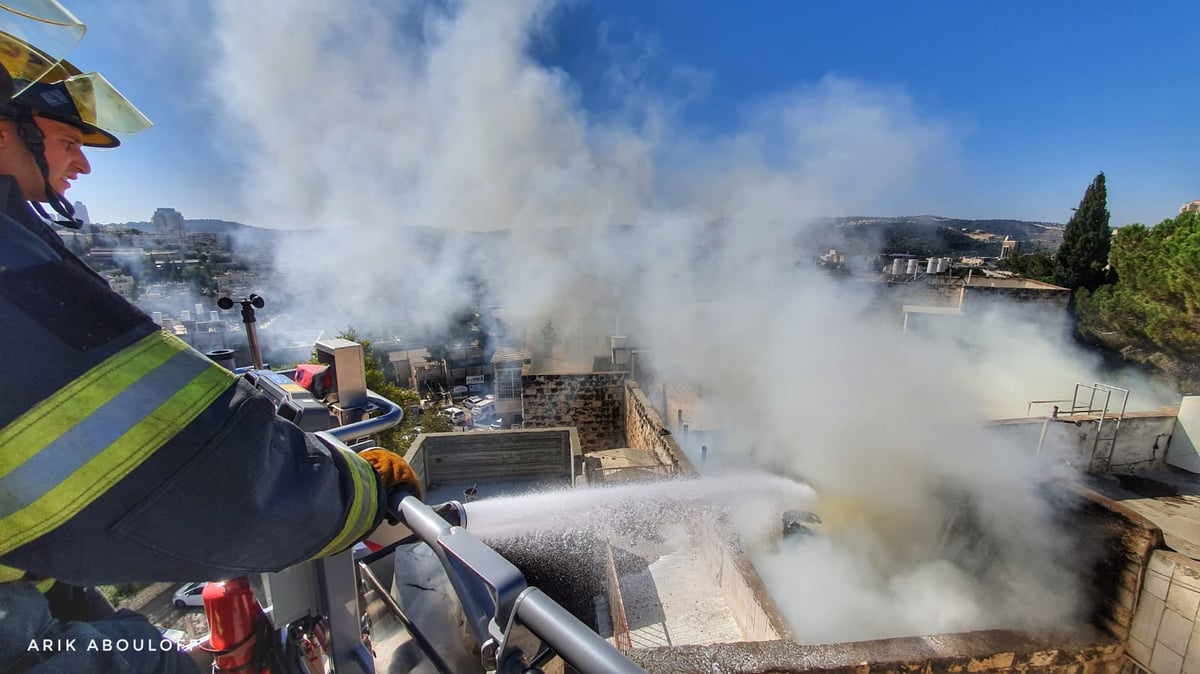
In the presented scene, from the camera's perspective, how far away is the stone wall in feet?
47.7

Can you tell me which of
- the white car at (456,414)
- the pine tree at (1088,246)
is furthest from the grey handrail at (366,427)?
the pine tree at (1088,246)

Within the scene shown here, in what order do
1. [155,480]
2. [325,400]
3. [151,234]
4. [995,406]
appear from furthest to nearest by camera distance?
[151,234]
[995,406]
[325,400]
[155,480]

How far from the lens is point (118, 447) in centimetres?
65

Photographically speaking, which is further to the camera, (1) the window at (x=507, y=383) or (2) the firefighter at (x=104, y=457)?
(1) the window at (x=507, y=383)

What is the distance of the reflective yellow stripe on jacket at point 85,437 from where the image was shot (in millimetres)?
605

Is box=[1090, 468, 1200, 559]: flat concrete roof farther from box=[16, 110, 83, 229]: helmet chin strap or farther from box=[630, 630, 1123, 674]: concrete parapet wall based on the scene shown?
box=[16, 110, 83, 229]: helmet chin strap

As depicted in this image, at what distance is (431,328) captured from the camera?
33.8 m

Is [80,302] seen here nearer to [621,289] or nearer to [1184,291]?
[1184,291]

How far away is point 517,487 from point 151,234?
3265 centimetres

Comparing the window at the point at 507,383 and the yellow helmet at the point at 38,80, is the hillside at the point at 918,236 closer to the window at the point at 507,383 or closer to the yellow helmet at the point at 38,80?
the window at the point at 507,383

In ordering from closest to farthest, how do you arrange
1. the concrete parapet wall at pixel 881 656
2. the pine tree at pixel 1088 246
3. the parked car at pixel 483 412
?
the concrete parapet wall at pixel 881 656, the pine tree at pixel 1088 246, the parked car at pixel 483 412

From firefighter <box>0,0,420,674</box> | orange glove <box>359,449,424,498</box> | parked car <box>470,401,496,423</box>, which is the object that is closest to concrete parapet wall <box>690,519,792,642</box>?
orange glove <box>359,449,424,498</box>

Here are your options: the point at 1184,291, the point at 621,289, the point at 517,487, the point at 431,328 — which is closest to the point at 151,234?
the point at 431,328

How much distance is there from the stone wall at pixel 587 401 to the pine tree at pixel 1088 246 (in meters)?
23.8
